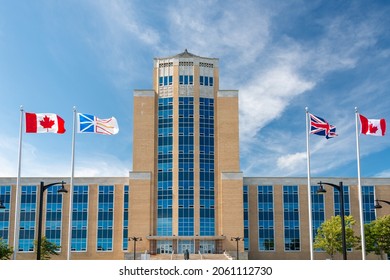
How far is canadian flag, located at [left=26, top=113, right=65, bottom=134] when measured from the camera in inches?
1355

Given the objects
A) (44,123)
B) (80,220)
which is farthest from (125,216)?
(44,123)

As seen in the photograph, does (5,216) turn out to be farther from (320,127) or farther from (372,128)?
(372,128)

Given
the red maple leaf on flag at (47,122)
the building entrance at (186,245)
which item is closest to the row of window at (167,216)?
the building entrance at (186,245)

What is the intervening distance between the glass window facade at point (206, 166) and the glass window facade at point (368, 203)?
2364 cm

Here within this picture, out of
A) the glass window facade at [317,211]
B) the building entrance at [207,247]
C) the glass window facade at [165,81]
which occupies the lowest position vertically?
the building entrance at [207,247]

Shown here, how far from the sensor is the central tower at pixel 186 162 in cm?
7431

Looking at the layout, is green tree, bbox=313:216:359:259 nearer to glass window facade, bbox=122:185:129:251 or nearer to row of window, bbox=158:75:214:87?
glass window facade, bbox=122:185:129:251

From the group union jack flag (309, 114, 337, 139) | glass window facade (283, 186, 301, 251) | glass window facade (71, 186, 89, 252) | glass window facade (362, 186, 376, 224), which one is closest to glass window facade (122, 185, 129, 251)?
glass window facade (71, 186, 89, 252)

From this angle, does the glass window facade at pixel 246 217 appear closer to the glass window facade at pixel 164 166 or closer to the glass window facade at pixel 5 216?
the glass window facade at pixel 164 166

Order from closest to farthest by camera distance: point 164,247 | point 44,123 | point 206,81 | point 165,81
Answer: point 44,123 < point 164,247 < point 165,81 < point 206,81

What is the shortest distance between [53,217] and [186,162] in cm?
2204

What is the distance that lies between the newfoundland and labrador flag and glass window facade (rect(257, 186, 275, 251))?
1758 inches

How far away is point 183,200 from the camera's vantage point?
249 ft
